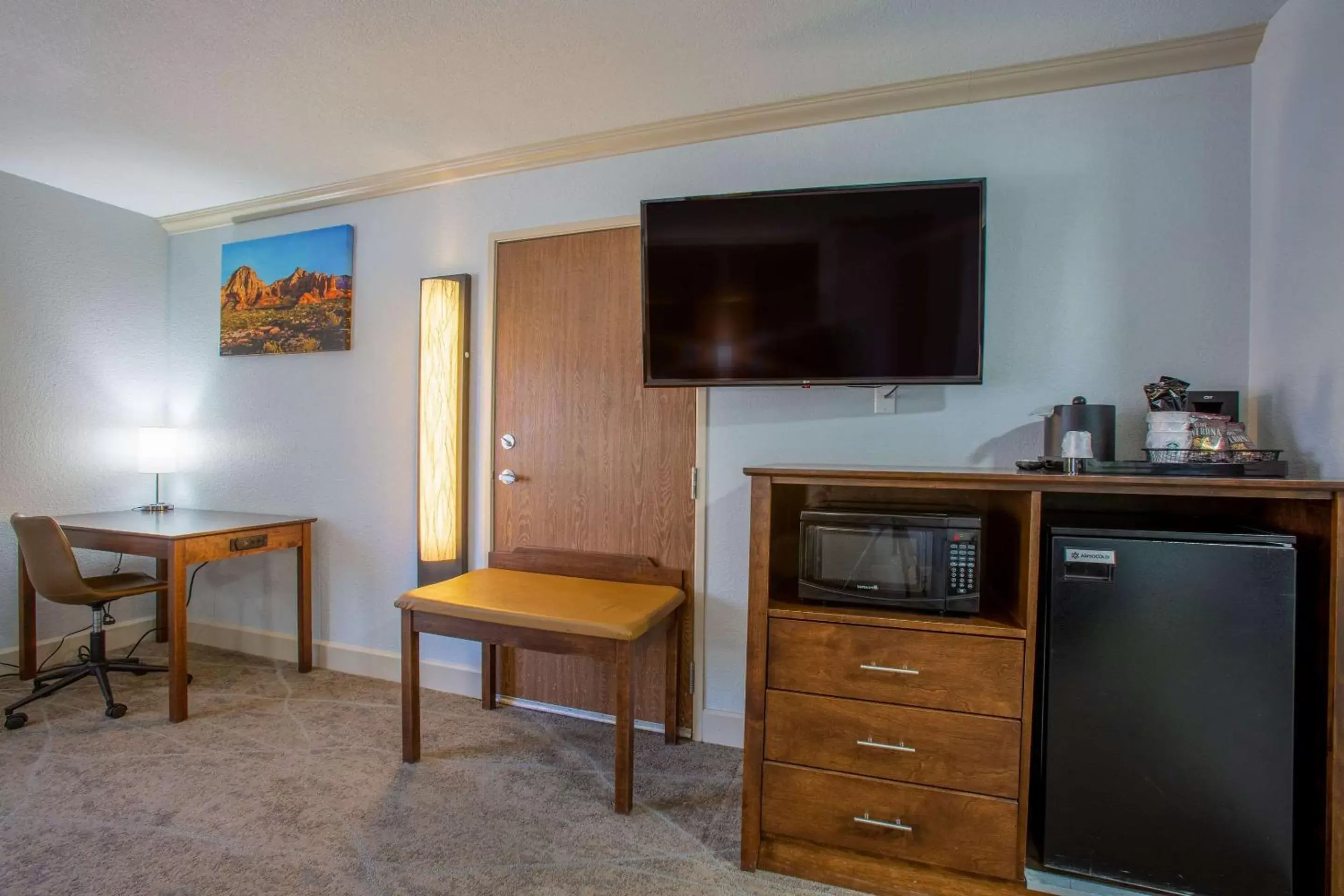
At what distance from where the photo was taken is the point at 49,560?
241 centimetres

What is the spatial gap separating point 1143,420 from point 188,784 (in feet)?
10.9

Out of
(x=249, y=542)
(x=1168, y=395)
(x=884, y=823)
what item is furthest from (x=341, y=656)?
(x=1168, y=395)

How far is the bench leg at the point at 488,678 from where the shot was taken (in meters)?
2.57

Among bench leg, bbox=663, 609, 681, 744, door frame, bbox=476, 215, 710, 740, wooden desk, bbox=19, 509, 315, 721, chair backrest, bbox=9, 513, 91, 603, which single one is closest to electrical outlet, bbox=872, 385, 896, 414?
door frame, bbox=476, 215, 710, 740

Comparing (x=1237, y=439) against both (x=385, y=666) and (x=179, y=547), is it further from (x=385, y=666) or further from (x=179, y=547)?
(x=179, y=547)

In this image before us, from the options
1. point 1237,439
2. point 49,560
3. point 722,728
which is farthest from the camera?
point 49,560

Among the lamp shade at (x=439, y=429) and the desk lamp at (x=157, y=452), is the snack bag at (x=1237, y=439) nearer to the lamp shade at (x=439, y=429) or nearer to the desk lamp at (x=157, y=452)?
the lamp shade at (x=439, y=429)

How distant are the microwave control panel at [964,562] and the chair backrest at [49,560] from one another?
10.7 feet

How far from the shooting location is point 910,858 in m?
1.55

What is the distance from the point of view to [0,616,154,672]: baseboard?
288 cm

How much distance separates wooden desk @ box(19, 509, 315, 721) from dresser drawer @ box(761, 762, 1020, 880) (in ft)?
7.85

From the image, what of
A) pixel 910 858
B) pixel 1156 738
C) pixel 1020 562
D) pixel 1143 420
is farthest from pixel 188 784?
pixel 1143 420

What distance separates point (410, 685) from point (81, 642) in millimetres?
2327

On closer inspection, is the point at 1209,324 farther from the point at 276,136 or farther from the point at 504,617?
the point at 276,136
